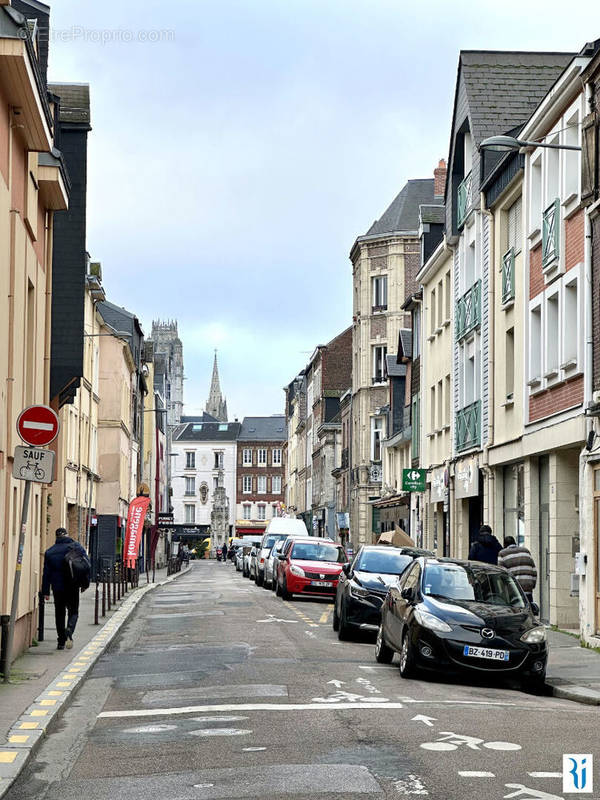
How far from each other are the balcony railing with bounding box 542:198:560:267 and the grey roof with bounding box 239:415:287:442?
137431mm

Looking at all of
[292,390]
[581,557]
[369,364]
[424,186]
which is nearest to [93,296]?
[369,364]

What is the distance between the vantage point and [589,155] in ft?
74.7

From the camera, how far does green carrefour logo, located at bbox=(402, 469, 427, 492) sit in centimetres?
3772

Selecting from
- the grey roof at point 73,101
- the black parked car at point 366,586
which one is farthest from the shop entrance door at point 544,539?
the grey roof at point 73,101

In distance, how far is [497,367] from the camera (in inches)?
1252

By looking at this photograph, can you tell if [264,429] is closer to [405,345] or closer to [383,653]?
[405,345]

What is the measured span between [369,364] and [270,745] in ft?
207

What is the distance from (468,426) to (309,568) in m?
5.49

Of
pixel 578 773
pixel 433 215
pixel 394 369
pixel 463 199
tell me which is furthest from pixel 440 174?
pixel 578 773

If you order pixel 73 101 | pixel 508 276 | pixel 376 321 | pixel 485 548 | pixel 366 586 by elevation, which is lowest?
pixel 366 586

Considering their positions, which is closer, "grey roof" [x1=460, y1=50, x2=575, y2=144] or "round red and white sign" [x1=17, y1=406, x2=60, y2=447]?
"round red and white sign" [x1=17, y1=406, x2=60, y2=447]

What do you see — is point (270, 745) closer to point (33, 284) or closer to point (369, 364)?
point (33, 284)

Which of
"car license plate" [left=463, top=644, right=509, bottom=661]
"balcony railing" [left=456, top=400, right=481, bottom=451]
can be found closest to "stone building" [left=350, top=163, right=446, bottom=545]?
"balcony railing" [left=456, top=400, right=481, bottom=451]

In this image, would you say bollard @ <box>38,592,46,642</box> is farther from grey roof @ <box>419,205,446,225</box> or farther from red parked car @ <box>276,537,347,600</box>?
grey roof @ <box>419,205,446,225</box>
